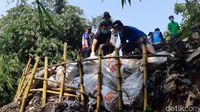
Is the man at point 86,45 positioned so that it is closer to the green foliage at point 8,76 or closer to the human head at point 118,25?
the human head at point 118,25

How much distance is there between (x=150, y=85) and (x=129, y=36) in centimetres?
149

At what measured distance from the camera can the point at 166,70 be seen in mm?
6242

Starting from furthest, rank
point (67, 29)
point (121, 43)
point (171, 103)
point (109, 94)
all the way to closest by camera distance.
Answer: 1. point (67, 29)
2. point (121, 43)
3. point (109, 94)
4. point (171, 103)

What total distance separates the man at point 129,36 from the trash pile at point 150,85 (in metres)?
0.31

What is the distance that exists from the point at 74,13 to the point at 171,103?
435 inches

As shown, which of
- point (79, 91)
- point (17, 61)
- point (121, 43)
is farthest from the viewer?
point (17, 61)

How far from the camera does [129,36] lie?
24.1ft

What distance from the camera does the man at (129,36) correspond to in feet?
23.7

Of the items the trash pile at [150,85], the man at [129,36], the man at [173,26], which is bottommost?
the trash pile at [150,85]

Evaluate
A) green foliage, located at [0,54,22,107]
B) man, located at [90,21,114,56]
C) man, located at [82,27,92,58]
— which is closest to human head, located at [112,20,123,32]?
man, located at [90,21,114,56]

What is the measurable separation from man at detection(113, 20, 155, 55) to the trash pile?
31cm

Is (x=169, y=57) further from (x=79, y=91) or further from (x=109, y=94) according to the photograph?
(x=79, y=91)

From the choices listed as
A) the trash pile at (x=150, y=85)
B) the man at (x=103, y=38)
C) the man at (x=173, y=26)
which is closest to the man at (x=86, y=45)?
the man at (x=103, y=38)

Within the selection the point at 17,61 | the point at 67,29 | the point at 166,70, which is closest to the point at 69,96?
the point at 166,70
